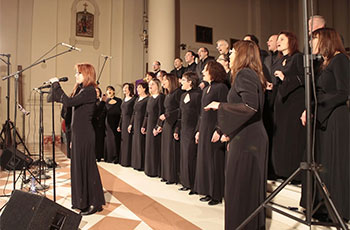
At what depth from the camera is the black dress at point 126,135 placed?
261 inches

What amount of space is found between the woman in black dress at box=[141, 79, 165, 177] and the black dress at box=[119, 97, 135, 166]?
3.11 ft

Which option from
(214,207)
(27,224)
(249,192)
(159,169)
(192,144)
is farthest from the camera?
(159,169)

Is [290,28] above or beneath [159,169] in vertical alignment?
above

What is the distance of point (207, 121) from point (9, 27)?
375 inches

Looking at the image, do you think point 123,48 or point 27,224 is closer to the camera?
point 27,224

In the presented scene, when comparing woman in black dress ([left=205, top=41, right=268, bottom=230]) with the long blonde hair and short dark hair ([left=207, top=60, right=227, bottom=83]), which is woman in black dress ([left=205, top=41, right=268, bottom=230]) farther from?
the long blonde hair

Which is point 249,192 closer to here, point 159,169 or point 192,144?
point 192,144

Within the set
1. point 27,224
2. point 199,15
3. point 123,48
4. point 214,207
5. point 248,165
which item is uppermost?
point 199,15

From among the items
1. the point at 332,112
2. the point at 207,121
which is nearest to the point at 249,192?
the point at 332,112

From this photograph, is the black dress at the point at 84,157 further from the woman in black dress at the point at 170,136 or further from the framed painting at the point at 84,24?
the framed painting at the point at 84,24

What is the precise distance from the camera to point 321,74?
2869mm

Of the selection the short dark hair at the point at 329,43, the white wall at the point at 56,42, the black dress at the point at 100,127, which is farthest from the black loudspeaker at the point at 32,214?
the white wall at the point at 56,42

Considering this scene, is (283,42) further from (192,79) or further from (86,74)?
(86,74)

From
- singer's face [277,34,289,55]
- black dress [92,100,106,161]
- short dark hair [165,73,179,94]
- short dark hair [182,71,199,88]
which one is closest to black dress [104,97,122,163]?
black dress [92,100,106,161]
